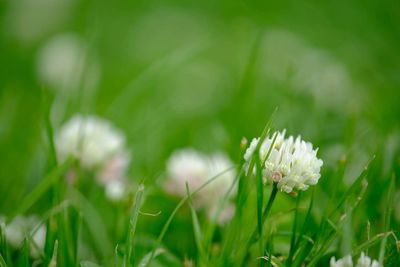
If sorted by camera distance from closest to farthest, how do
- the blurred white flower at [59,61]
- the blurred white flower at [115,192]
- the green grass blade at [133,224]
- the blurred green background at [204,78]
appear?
the green grass blade at [133,224] → the blurred white flower at [115,192] → the blurred green background at [204,78] → the blurred white flower at [59,61]

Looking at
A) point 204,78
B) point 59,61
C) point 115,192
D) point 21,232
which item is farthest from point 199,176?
point 59,61

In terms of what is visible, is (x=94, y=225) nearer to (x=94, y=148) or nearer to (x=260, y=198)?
(x=94, y=148)

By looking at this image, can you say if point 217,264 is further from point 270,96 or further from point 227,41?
point 227,41

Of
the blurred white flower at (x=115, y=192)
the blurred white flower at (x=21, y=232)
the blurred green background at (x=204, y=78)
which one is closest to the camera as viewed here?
the blurred white flower at (x=21, y=232)

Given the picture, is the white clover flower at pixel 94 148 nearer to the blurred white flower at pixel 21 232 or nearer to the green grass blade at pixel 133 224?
the blurred white flower at pixel 21 232

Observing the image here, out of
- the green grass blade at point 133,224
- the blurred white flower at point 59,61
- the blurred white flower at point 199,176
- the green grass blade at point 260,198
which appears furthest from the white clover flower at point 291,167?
the blurred white flower at point 59,61

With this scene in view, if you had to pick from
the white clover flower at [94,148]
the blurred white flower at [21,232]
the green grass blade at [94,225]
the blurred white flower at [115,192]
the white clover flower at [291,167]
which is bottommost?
the blurred white flower at [21,232]
